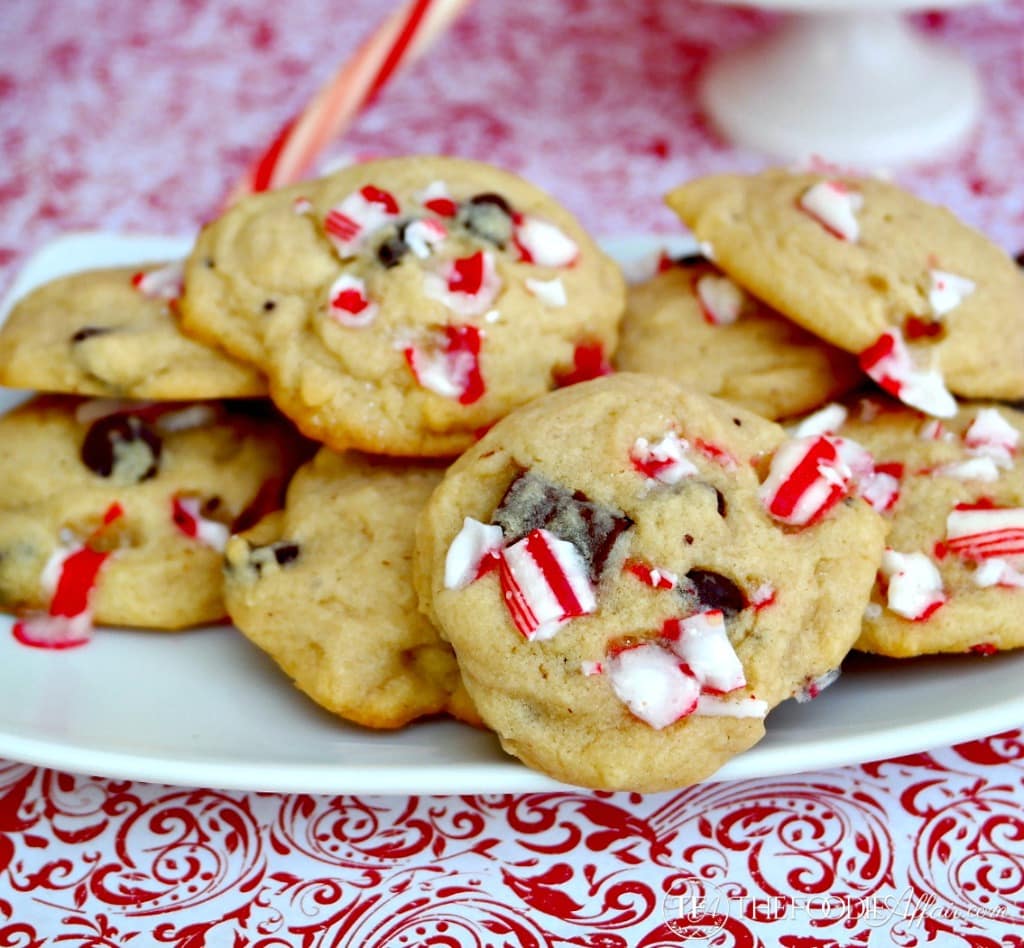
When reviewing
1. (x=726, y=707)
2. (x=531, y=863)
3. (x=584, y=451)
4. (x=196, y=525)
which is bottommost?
(x=531, y=863)

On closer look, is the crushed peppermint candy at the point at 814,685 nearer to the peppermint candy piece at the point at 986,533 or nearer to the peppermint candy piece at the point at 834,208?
the peppermint candy piece at the point at 986,533

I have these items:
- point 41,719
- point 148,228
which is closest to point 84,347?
point 41,719

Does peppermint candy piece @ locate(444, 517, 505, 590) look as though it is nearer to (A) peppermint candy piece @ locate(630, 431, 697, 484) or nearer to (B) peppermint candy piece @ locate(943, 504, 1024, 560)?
(A) peppermint candy piece @ locate(630, 431, 697, 484)

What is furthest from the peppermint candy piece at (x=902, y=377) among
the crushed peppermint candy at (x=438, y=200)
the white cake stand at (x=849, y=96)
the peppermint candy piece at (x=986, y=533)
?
the white cake stand at (x=849, y=96)

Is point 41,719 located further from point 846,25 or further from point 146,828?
point 846,25

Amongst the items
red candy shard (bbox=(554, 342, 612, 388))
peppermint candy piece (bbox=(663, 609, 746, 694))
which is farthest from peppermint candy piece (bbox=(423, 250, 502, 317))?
peppermint candy piece (bbox=(663, 609, 746, 694))

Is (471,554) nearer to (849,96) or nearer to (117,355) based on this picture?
(117,355)

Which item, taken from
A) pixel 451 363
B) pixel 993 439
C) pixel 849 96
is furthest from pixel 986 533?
pixel 849 96
